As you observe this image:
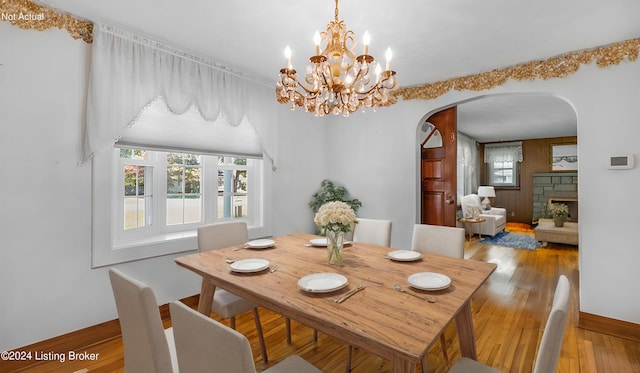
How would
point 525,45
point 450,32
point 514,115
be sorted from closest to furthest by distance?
point 450,32 → point 525,45 → point 514,115

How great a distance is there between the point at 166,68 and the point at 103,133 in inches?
31.7

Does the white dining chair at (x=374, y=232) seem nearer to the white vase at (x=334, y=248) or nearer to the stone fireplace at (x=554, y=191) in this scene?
the white vase at (x=334, y=248)

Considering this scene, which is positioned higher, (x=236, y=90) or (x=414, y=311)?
(x=236, y=90)

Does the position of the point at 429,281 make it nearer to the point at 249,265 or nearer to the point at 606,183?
the point at 249,265

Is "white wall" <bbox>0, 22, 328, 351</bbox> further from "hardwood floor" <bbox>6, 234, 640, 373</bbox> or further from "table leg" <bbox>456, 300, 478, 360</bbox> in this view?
"table leg" <bbox>456, 300, 478, 360</bbox>

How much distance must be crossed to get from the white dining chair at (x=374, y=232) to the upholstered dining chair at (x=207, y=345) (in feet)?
5.85

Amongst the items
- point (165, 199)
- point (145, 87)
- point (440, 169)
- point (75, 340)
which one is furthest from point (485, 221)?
point (75, 340)

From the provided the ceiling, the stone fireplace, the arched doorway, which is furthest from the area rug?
the ceiling

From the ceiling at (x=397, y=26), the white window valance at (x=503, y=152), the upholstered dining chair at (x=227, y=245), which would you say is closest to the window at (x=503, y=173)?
the white window valance at (x=503, y=152)

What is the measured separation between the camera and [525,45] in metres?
2.48

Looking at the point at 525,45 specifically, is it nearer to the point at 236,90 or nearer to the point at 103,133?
the point at 236,90

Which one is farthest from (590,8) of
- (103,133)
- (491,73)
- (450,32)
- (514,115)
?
(514,115)

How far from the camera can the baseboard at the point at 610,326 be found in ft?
7.66

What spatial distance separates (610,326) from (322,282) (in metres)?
2.73
